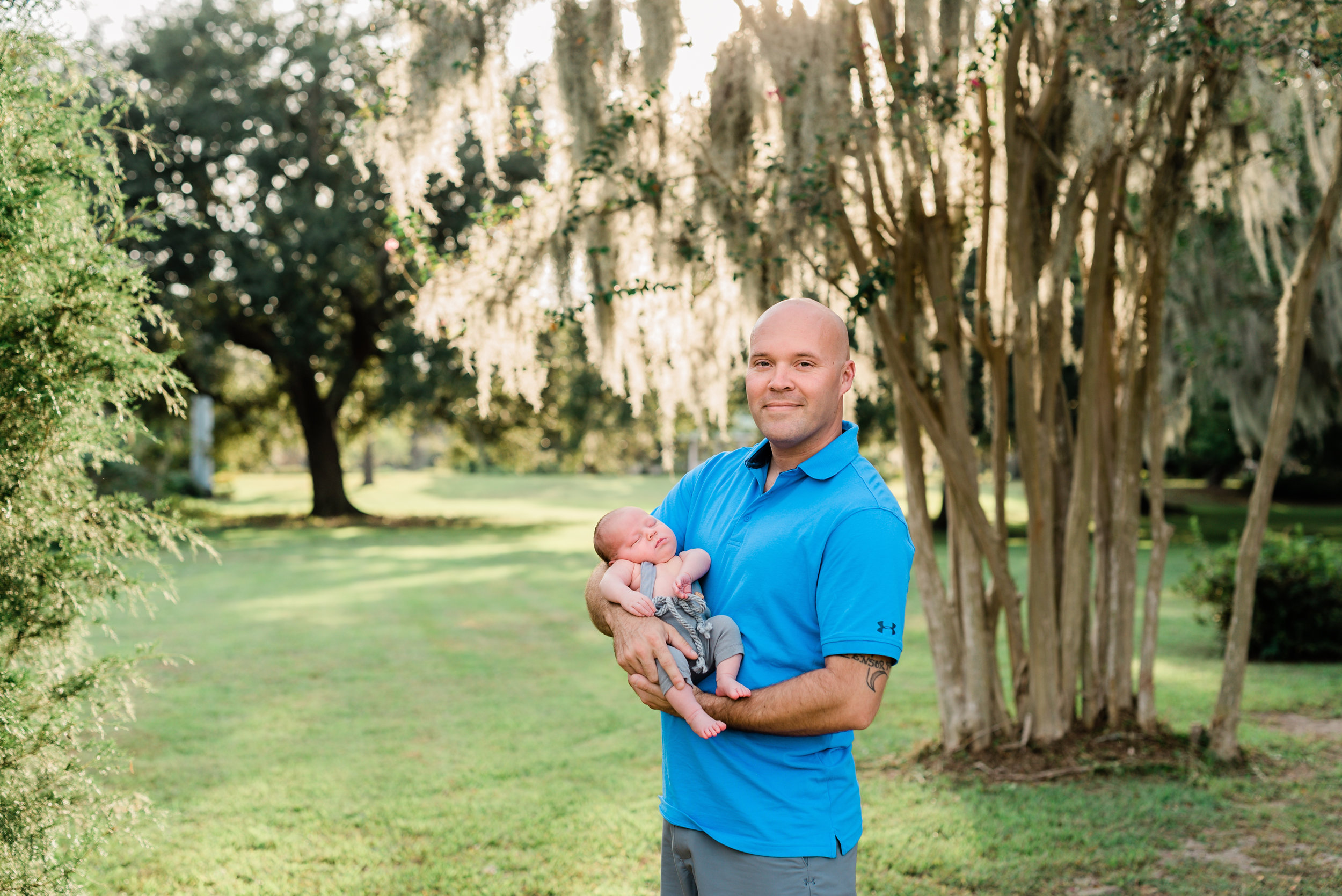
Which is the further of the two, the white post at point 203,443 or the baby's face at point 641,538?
the white post at point 203,443

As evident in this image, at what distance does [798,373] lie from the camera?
185cm

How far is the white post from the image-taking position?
2538 cm

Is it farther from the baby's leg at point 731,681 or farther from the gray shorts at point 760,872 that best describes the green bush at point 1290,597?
the baby's leg at point 731,681

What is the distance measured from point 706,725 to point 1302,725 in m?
5.78

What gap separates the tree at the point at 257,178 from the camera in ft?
57.7

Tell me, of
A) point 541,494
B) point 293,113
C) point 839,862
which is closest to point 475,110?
point 839,862

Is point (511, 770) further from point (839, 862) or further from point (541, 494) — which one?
point (541, 494)

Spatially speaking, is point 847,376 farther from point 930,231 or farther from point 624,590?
point 930,231

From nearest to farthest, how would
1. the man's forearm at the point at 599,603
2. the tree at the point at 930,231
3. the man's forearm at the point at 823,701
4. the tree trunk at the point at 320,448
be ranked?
the man's forearm at the point at 823,701
the man's forearm at the point at 599,603
the tree at the point at 930,231
the tree trunk at the point at 320,448

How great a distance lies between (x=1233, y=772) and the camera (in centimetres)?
494

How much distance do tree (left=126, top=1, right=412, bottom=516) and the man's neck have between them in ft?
55.6

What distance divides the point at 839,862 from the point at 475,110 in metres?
4.57

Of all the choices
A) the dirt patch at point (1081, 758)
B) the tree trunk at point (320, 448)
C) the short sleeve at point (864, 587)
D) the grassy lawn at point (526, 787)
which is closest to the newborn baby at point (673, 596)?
the short sleeve at point (864, 587)

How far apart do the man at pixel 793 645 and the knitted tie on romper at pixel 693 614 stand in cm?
3
